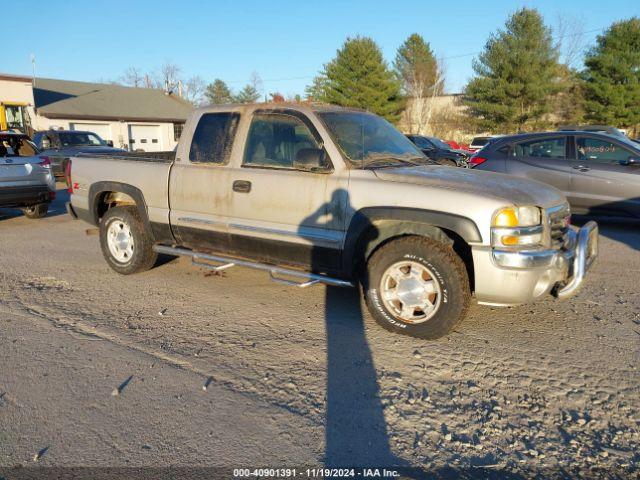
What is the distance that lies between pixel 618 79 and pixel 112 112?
35.5 m

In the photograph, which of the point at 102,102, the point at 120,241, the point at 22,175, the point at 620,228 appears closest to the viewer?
the point at 120,241

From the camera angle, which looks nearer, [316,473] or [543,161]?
[316,473]

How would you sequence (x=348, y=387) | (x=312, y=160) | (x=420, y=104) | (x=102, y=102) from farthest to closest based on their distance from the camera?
(x=420, y=104) < (x=102, y=102) < (x=312, y=160) < (x=348, y=387)

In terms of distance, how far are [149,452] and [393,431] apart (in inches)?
52.4

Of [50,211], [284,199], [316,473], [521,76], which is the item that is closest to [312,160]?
[284,199]

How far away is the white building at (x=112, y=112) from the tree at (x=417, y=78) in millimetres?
21166

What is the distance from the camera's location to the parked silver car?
8672 mm

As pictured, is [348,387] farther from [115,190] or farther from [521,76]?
[521,76]

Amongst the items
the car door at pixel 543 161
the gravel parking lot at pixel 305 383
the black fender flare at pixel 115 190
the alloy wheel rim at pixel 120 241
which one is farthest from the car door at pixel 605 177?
the alloy wheel rim at pixel 120 241

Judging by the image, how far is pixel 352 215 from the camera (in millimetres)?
4160

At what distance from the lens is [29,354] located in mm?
3799

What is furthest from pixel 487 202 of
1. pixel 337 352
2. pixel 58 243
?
pixel 58 243

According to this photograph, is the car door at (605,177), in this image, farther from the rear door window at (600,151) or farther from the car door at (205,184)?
the car door at (205,184)

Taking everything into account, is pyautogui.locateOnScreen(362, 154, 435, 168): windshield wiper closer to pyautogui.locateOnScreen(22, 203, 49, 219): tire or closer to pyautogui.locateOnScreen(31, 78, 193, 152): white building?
pyautogui.locateOnScreen(22, 203, 49, 219): tire
